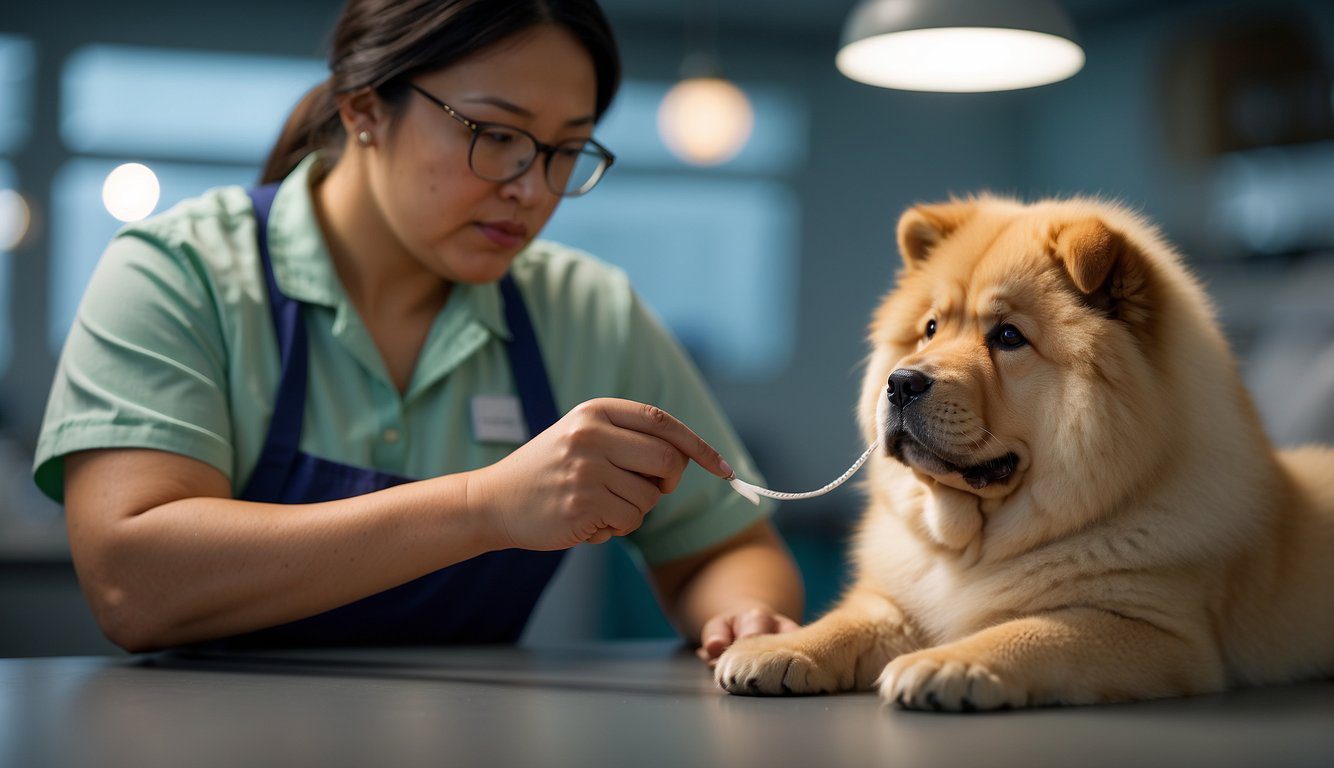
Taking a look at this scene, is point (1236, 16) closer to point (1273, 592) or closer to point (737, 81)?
point (737, 81)

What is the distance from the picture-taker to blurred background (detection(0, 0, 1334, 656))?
19.8ft

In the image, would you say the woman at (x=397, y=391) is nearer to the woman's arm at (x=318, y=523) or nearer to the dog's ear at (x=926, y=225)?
the woman's arm at (x=318, y=523)

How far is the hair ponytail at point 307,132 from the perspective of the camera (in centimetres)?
181

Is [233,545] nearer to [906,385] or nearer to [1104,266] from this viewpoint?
[906,385]

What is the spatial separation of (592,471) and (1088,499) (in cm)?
54

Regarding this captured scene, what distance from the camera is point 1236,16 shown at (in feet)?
21.9

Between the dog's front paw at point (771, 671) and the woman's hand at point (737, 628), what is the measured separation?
0.63 feet

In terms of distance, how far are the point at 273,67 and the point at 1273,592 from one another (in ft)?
23.6

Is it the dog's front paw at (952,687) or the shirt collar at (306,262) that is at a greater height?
the shirt collar at (306,262)

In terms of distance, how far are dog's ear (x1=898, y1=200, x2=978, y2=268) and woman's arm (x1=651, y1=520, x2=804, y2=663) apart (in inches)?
19.3

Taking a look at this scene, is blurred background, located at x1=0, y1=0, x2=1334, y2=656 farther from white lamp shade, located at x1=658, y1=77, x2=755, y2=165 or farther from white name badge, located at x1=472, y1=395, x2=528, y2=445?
white name badge, located at x1=472, y1=395, x2=528, y2=445

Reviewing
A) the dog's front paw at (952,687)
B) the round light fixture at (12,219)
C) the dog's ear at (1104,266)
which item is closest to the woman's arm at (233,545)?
the dog's front paw at (952,687)

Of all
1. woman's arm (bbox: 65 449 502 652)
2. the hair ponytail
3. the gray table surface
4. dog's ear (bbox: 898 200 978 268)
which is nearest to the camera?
the gray table surface

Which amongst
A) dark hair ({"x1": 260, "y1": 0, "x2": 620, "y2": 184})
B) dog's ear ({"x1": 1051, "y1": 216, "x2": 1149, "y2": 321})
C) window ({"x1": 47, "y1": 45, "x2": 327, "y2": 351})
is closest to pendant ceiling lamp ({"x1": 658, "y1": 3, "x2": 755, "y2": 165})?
window ({"x1": 47, "y1": 45, "x2": 327, "y2": 351})
